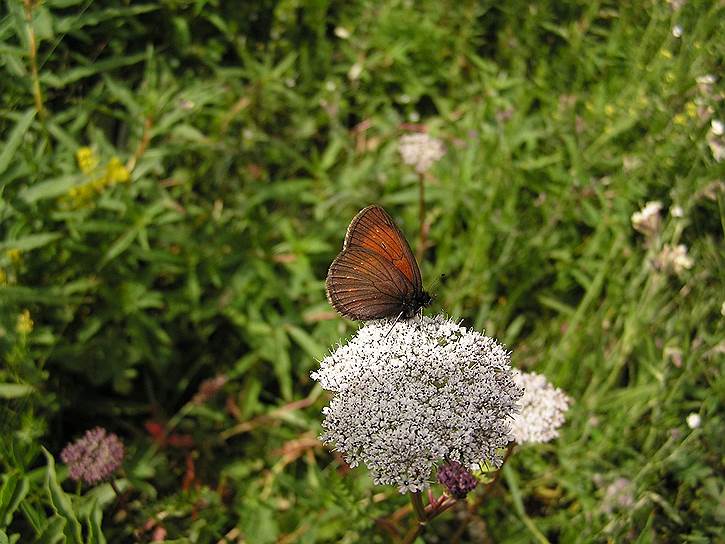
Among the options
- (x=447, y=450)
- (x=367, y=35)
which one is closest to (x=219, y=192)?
(x=367, y=35)

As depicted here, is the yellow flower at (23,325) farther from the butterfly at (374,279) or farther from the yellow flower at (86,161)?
the butterfly at (374,279)

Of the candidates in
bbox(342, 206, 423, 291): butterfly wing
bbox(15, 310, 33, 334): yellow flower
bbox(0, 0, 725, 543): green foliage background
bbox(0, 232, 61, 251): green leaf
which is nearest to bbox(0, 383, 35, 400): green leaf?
bbox(0, 0, 725, 543): green foliage background

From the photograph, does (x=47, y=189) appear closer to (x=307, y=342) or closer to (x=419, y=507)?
(x=307, y=342)

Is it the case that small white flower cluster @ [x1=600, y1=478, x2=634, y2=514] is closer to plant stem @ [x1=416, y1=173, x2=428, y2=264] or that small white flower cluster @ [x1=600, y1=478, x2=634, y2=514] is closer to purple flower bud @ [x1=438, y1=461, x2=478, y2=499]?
purple flower bud @ [x1=438, y1=461, x2=478, y2=499]

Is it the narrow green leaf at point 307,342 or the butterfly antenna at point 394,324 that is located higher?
the butterfly antenna at point 394,324

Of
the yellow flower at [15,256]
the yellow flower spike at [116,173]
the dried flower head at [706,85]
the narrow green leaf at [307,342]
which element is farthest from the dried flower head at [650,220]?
the yellow flower at [15,256]

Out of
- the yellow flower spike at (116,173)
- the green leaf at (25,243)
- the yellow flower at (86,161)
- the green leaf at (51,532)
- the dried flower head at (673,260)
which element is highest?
the dried flower head at (673,260)

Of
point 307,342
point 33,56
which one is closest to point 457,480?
Result: point 307,342
